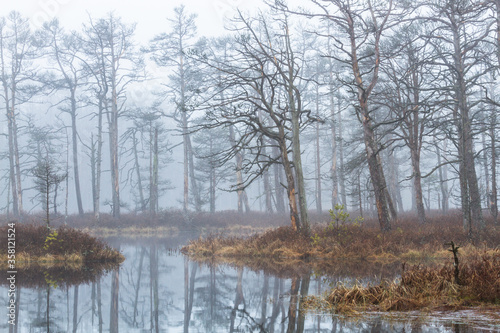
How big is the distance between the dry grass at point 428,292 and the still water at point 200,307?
0.46 m

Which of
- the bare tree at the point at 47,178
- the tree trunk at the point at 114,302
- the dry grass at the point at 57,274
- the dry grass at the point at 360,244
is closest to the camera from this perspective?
the tree trunk at the point at 114,302

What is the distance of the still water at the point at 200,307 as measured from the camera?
6848 mm

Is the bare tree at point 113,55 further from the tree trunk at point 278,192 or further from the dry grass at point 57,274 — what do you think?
the dry grass at point 57,274

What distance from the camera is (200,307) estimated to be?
9031mm

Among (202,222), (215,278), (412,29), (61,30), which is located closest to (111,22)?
(61,30)

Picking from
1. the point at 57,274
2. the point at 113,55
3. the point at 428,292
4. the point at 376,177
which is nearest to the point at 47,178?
the point at 57,274

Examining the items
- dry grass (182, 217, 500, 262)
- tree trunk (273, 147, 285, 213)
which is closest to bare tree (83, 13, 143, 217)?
tree trunk (273, 147, 285, 213)

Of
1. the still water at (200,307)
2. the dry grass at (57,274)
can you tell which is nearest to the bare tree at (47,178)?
the dry grass at (57,274)

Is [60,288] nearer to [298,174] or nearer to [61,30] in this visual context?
[298,174]

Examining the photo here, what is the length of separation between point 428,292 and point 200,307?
3.85m

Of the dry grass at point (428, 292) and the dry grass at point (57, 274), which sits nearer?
the dry grass at point (428, 292)

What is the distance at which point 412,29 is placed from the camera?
73.7ft

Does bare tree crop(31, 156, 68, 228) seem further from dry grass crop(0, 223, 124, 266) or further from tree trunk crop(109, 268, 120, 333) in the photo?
tree trunk crop(109, 268, 120, 333)

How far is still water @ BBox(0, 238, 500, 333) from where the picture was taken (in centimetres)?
685
